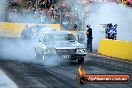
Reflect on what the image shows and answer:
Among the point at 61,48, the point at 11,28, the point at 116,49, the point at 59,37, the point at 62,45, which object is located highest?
the point at 59,37

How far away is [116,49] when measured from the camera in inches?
845

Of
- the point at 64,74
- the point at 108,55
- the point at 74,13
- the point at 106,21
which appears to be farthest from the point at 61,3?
the point at 64,74

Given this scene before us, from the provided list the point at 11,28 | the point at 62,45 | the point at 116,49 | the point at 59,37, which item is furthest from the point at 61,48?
the point at 11,28

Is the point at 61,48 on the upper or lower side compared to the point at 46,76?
upper

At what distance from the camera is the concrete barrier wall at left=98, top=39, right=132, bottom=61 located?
20.0m

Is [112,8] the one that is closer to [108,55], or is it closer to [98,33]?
[98,33]

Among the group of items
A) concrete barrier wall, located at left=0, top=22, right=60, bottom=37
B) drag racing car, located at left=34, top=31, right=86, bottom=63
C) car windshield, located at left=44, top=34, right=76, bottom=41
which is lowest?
concrete barrier wall, located at left=0, top=22, right=60, bottom=37

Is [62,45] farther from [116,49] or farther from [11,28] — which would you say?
[11,28]

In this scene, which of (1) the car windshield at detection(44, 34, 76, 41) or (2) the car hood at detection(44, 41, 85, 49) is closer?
(2) the car hood at detection(44, 41, 85, 49)

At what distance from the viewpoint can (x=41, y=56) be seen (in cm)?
1788

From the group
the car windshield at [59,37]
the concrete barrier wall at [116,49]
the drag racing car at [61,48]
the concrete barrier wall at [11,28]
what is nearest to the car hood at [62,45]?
the drag racing car at [61,48]

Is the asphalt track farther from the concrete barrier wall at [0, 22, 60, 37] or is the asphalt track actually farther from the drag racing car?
the concrete barrier wall at [0, 22, 60, 37]

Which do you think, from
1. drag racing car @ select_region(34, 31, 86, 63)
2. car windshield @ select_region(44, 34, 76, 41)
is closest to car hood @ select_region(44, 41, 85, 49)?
drag racing car @ select_region(34, 31, 86, 63)

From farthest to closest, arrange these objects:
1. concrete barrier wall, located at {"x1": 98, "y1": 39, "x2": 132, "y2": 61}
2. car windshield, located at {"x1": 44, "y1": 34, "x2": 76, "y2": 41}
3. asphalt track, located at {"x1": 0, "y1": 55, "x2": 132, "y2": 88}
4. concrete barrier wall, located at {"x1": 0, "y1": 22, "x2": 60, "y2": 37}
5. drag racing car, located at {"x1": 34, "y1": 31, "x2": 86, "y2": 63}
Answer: concrete barrier wall, located at {"x1": 0, "y1": 22, "x2": 60, "y2": 37} < concrete barrier wall, located at {"x1": 98, "y1": 39, "x2": 132, "y2": 61} < car windshield, located at {"x1": 44, "y1": 34, "x2": 76, "y2": 41} < drag racing car, located at {"x1": 34, "y1": 31, "x2": 86, "y2": 63} < asphalt track, located at {"x1": 0, "y1": 55, "x2": 132, "y2": 88}
